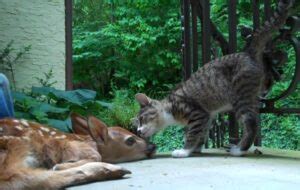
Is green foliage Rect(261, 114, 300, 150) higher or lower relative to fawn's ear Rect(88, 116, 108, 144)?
lower

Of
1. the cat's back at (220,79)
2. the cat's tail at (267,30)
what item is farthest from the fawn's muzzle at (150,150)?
the cat's tail at (267,30)

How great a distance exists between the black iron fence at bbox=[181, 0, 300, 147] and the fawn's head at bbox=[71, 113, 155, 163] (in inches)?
28.9

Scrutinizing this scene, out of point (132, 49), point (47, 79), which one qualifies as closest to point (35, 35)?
point (47, 79)

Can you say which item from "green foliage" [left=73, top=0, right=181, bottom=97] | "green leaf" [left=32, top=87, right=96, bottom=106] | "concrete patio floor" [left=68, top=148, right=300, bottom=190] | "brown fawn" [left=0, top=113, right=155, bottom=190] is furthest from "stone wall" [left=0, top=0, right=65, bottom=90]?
"green foliage" [left=73, top=0, right=181, bottom=97]

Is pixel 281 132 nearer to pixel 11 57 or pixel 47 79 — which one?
pixel 47 79

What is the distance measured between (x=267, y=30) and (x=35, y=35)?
394cm

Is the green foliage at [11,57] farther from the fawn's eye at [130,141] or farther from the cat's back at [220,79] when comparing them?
the fawn's eye at [130,141]

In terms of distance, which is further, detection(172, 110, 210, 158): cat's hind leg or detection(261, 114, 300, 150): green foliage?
detection(261, 114, 300, 150): green foliage

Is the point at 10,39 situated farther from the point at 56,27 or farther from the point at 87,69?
the point at 87,69

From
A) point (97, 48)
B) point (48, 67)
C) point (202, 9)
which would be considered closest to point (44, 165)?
point (202, 9)

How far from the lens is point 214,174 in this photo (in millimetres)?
2760

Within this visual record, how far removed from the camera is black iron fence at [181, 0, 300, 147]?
3.57m

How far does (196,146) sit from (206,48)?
30.0 inches

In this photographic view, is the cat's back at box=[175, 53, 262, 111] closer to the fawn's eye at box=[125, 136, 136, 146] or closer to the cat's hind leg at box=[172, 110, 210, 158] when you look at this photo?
the cat's hind leg at box=[172, 110, 210, 158]
